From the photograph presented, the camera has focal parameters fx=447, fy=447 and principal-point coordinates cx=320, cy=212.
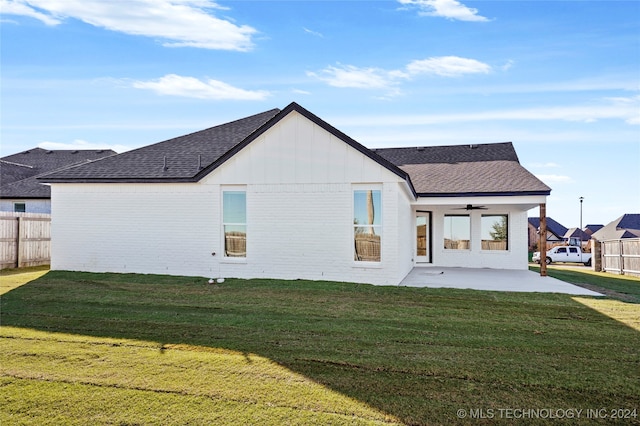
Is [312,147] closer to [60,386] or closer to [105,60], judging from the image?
[105,60]

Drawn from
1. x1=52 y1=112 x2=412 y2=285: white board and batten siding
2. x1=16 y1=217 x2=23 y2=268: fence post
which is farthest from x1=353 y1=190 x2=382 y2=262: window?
x1=16 y1=217 x2=23 y2=268: fence post

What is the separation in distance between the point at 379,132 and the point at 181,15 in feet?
42.6

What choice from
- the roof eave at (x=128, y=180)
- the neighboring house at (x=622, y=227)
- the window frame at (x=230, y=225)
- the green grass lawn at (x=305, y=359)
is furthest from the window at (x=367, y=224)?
the neighboring house at (x=622, y=227)

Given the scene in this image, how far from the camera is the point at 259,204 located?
13430 mm

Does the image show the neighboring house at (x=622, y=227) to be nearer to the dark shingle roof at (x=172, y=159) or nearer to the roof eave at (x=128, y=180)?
the dark shingle roof at (x=172, y=159)

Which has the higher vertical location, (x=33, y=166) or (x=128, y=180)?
(x=33, y=166)

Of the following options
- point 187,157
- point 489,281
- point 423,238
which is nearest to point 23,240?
point 187,157

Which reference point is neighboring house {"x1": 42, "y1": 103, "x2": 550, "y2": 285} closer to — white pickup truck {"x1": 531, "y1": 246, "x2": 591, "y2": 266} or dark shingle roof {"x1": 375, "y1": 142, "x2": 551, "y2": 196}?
dark shingle roof {"x1": 375, "y1": 142, "x2": 551, "y2": 196}

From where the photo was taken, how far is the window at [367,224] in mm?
12602

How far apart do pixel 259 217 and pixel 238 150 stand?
2.13m

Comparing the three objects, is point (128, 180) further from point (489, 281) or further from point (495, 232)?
point (495, 232)

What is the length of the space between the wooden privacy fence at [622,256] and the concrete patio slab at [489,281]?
290 inches

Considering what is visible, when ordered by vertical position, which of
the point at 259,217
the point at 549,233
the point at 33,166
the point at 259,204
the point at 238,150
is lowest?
the point at 549,233

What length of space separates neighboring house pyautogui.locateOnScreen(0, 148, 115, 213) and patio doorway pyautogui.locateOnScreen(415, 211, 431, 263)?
14.7 meters
